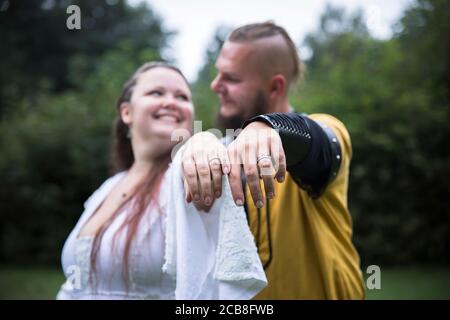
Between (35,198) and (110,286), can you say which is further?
(35,198)

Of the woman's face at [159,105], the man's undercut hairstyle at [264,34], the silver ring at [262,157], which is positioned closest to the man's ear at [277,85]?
the man's undercut hairstyle at [264,34]

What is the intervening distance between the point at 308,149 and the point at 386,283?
21.8ft

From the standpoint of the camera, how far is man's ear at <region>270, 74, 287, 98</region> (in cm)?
234

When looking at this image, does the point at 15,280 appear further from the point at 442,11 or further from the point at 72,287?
the point at 442,11

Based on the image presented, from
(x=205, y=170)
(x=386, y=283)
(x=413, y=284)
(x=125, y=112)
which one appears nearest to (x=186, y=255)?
(x=205, y=170)

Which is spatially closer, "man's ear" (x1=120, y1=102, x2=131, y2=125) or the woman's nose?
the woman's nose

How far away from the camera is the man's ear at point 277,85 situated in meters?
2.34

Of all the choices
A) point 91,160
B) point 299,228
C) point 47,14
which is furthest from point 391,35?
point 47,14

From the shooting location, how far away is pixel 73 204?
10.2m

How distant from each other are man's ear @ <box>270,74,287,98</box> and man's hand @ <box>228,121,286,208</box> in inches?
41.6

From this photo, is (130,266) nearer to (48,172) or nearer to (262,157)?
(262,157)

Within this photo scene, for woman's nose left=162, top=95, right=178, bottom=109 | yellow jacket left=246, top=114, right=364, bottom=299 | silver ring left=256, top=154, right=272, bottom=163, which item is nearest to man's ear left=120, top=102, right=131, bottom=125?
woman's nose left=162, top=95, right=178, bottom=109

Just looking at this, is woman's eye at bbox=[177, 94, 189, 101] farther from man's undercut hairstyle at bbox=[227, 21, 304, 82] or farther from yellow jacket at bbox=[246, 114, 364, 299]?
yellow jacket at bbox=[246, 114, 364, 299]

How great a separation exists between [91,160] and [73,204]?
1077 mm
